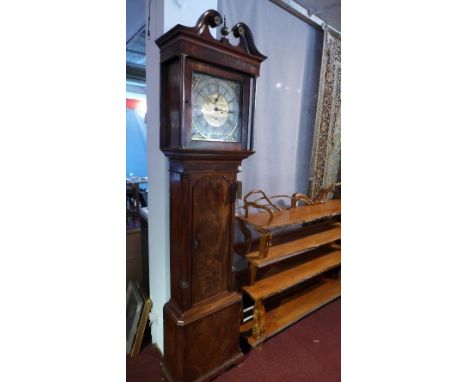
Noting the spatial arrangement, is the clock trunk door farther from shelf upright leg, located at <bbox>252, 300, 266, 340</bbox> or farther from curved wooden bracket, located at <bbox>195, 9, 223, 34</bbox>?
curved wooden bracket, located at <bbox>195, 9, 223, 34</bbox>

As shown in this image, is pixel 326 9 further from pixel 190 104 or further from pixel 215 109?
pixel 190 104

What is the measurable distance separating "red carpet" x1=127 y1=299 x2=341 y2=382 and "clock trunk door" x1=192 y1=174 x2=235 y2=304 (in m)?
0.59

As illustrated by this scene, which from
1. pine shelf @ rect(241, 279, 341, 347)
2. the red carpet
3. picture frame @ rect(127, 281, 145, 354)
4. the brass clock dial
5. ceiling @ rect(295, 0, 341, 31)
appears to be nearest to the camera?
the brass clock dial

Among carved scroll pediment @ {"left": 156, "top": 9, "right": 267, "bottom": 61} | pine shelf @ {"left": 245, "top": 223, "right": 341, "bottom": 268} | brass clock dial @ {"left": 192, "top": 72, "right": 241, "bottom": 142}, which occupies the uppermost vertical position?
carved scroll pediment @ {"left": 156, "top": 9, "right": 267, "bottom": 61}

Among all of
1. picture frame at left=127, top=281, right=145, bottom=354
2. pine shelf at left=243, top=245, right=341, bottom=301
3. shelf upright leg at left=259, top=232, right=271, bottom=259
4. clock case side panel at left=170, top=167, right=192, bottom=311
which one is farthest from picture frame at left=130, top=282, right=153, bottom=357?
shelf upright leg at left=259, top=232, right=271, bottom=259

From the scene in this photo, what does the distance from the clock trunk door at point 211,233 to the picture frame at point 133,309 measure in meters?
0.59

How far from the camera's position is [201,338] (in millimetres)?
1324

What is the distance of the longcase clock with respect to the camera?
109 cm

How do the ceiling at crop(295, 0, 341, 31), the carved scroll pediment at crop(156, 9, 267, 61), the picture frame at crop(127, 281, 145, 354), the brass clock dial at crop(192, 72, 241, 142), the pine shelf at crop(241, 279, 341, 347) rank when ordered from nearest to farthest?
the carved scroll pediment at crop(156, 9, 267, 61)
the brass clock dial at crop(192, 72, 241, 142)
the picture frame at crop(127, 281, 145, 354)
the pine shelf at crop(241, 279, 341, 347)
the ceiling at crop(295, 0, 341, 31)

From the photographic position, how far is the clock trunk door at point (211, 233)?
1210 millimetres

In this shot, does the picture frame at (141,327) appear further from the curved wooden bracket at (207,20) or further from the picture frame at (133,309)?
the curved wooden bracket at (207,20)
